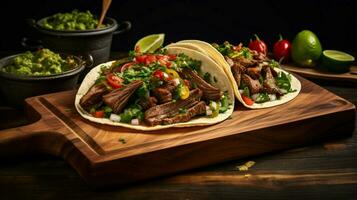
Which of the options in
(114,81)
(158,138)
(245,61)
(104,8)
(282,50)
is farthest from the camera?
(282,50)

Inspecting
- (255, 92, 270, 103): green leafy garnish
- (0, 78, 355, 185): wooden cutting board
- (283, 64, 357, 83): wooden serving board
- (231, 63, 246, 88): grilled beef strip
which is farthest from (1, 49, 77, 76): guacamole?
(283, 64, 357, 83): wooden serving board

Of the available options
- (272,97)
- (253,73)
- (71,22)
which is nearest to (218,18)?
(71,22)

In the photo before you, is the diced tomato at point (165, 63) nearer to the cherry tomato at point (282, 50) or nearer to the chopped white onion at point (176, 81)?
the chopped white onion at point (176, 81)

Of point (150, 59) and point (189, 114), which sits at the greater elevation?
point (150, 59)

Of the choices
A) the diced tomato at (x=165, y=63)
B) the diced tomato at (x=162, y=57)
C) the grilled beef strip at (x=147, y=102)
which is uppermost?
the diced tomato at (x=165, y=63)

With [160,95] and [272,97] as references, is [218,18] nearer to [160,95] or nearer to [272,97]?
[272,97]

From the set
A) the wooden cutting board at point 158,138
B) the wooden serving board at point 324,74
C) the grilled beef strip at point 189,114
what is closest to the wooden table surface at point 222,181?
the wooden cutting board at point 158,138
